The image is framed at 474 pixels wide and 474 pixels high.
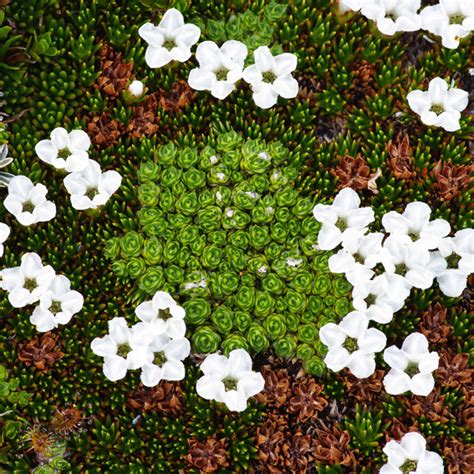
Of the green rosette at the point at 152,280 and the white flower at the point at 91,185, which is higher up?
the white flower at the point at 91,185

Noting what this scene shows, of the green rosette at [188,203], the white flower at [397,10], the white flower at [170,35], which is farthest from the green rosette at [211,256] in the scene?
the white flower at [397,10]

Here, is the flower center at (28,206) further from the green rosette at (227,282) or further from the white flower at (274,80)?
the white flower at (274,80)

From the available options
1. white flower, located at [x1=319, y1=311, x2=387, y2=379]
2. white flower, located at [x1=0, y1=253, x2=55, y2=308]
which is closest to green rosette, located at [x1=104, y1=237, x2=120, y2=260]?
white flower, located at [x1=0, y1=253, x2=55, y2=308]

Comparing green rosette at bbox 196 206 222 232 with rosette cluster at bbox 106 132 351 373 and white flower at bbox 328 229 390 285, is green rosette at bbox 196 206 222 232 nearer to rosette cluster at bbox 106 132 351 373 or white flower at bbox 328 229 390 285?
rosette cluster at bbox 106 132 351 373

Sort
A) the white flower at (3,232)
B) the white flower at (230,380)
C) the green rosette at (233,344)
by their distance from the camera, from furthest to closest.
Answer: the green rosette at (233,344) < the white flower at (3,232) < the white flower at (230,380)

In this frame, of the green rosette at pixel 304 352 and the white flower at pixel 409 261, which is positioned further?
the green rosette at pixel 304 352

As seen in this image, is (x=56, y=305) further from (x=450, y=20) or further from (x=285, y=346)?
(x=450, y=20)

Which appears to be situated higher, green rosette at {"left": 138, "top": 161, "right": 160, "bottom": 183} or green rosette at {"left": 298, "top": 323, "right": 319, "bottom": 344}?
green rosette at {"left": 138, "top": 161, "right": 160, "bottom": 183}
